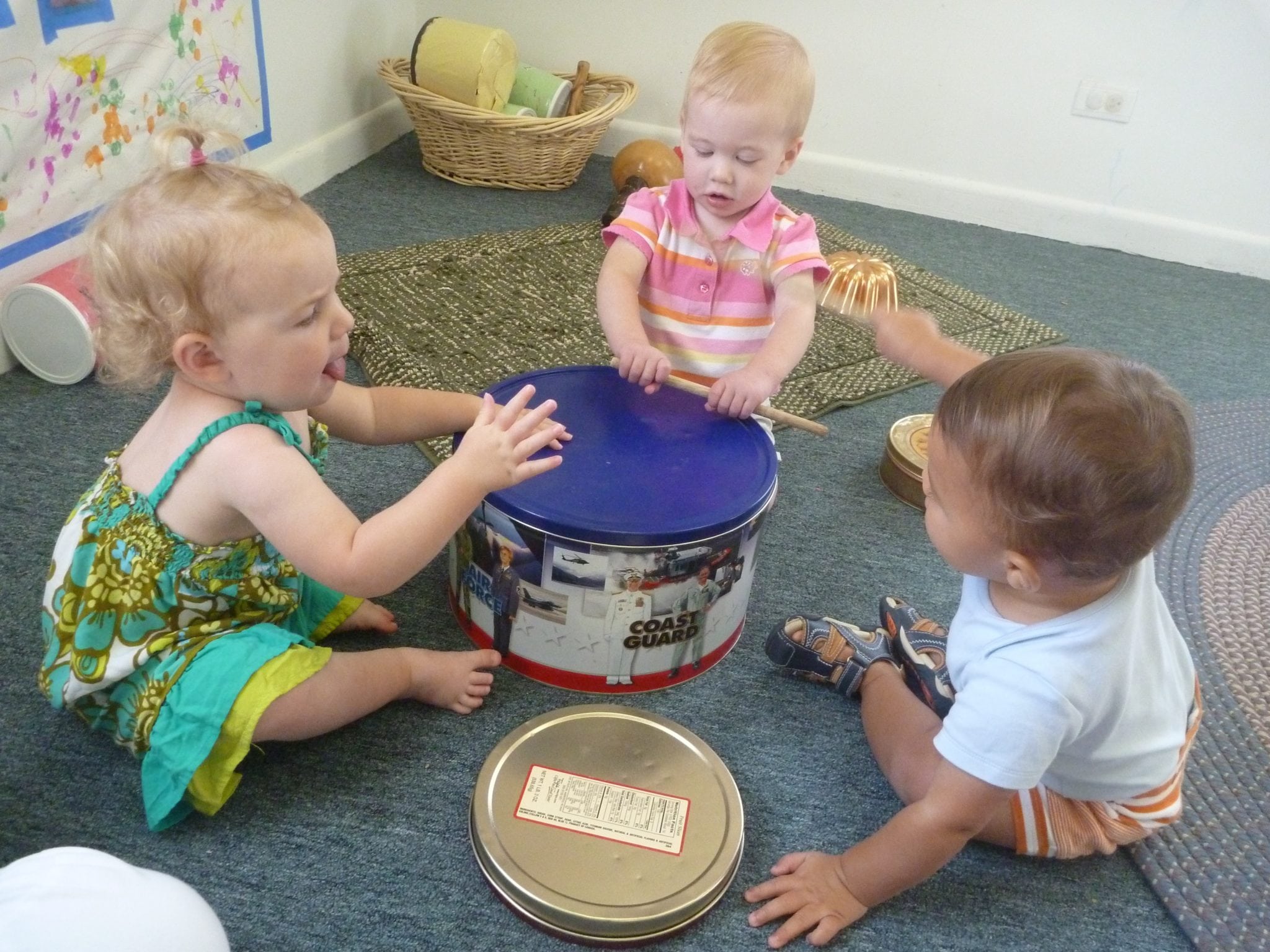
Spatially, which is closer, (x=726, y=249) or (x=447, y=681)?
(x=447, y=681)

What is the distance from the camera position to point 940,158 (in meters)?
2.39

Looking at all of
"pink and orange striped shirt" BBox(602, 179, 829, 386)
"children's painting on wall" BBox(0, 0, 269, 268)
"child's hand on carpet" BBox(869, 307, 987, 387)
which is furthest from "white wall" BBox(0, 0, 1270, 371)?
"child's hand on carpet" BBox(869, 307, 987, 387)

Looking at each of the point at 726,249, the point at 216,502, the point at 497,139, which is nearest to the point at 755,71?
the point at 726,249

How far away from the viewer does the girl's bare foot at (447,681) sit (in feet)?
3.16

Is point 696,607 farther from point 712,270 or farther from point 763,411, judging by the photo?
point 712,270

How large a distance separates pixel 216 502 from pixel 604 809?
1.36 feet

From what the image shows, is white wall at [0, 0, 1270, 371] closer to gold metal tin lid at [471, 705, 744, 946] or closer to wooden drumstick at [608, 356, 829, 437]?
wooden drumstick at [608, 356, 829, 437]

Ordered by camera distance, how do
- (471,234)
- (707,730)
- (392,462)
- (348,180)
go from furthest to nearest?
(348,180), (471,234), (392,462), (707,730)

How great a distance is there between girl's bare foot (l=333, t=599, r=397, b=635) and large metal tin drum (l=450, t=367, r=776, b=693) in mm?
74

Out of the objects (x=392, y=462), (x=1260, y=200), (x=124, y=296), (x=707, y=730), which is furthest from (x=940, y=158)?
(x=124, y=296)

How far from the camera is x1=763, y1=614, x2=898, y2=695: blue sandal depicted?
104 centimetres

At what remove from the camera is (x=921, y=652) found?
40.4 inches

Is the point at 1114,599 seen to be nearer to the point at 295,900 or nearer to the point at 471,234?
the point at 295,900

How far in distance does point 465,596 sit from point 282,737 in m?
0.25
